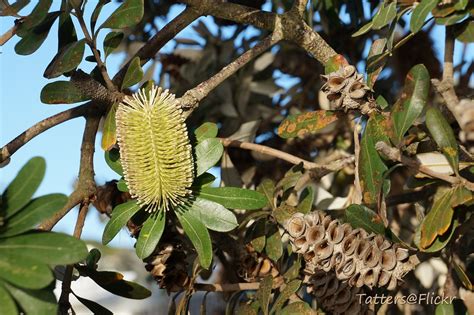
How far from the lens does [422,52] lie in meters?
1.59

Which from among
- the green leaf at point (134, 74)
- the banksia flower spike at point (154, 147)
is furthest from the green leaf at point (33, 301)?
the green leaf at point (134, 74)

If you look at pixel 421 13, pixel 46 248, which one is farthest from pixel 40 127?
pixel 421 13

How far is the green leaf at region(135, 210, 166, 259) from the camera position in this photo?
0.97 meters

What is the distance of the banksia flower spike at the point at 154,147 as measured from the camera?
0.91 m

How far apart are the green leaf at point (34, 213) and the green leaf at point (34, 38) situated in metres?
0.26

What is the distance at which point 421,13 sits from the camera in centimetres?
85

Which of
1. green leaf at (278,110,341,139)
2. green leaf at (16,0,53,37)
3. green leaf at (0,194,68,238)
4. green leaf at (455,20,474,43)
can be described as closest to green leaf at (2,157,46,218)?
green leaf at (0,194,68,238)

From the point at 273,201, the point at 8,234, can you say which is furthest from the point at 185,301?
the point at 8,234

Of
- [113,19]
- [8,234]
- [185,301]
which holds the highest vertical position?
[113,19]

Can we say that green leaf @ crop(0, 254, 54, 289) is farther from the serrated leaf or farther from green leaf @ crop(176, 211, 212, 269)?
the serrated leaf

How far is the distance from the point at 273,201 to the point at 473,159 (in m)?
0.29

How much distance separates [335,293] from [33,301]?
38 cm

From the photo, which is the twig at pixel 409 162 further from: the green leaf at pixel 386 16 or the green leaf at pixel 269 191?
the green leaf at pixel 269 191

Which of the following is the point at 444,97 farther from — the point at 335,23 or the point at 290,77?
the point at 290,77
